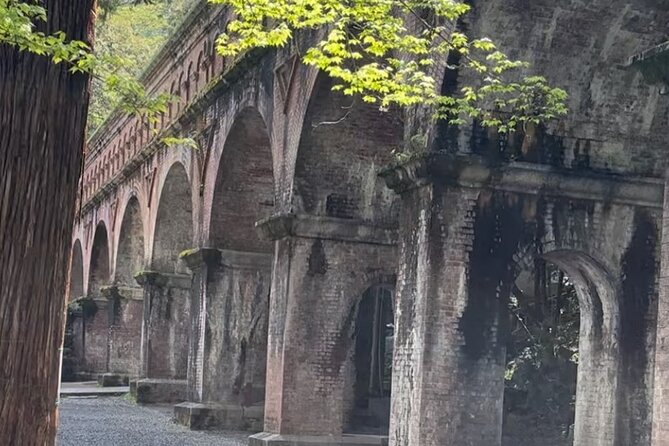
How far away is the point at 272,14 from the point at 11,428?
11.4ft

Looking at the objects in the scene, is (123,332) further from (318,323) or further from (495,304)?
(495,304)

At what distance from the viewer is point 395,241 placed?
648 inches

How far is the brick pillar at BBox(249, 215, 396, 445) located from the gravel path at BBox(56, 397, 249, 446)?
2192mm

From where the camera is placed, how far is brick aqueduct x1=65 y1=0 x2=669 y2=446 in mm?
11758

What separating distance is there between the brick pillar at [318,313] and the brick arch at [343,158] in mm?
248

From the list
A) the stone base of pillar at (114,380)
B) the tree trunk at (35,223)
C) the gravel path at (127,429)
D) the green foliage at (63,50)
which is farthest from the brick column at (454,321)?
the stone base of pillar at (114,380)

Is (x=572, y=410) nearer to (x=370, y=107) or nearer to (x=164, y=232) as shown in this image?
(x=370, y=107)

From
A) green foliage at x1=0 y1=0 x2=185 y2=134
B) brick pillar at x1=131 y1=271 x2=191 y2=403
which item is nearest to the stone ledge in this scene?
brick pillar at x1=131 y1=271 x2=191 y2=403

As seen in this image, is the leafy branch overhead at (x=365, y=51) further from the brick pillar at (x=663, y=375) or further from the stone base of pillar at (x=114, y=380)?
the stone base of pillar at (x=114, y=380)

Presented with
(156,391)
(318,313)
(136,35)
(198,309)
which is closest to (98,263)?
(136,35)

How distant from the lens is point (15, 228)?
6746 mm

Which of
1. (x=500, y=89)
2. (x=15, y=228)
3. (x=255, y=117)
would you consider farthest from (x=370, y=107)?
(x=15, y=228)

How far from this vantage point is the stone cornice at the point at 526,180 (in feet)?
38.5

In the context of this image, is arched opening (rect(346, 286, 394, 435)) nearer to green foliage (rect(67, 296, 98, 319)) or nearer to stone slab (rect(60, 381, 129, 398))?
stone slab (rect(60, 381, 129, 398))
